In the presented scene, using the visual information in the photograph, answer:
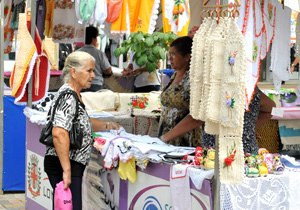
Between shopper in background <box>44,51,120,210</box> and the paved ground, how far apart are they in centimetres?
291

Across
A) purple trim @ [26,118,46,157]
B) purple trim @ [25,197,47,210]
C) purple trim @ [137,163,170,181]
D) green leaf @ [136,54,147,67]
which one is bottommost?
purple trim @ [25,197,47,210]

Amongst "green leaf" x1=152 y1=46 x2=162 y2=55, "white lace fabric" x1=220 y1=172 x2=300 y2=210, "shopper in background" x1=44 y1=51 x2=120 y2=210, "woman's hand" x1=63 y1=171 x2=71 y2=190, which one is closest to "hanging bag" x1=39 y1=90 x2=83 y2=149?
"shopper in background" x1=44 y1=51 x2=120 y2=210

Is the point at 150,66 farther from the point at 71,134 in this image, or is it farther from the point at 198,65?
the point at 198,65

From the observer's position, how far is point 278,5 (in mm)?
4336

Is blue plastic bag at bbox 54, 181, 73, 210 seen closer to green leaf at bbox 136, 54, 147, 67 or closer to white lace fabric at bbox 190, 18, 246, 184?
white lace fabric at bbox 190, 18, 246, 184

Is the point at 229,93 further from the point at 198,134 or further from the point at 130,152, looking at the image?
the point at 198,134

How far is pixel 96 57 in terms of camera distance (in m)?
8.52

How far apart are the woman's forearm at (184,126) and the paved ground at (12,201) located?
312cm

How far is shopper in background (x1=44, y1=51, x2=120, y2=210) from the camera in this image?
4008mm

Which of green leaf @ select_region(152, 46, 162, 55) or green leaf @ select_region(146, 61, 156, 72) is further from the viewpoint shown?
green leaf @ select_region(146, 61, 156, 72)

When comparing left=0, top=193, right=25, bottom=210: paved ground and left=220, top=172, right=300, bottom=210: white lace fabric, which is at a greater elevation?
left=220, top=172, right=300, bottom=210: white lace fabric

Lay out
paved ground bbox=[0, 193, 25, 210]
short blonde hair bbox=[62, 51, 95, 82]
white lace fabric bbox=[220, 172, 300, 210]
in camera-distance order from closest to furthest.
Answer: white lace fabric bbox=[220, 172, 300, 210] < short blonde hair bbox=[62, 51, 95, 82] < paved ground bbox=[0, 193, 25, 210]

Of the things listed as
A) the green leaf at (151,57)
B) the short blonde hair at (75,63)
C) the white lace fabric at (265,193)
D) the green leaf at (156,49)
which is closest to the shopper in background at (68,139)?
the short blonde hair at (75,63)

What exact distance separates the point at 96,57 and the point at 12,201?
2614 millimetres
